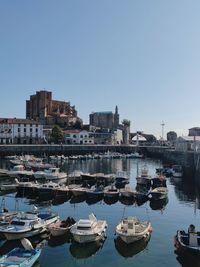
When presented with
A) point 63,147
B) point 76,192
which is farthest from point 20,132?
point 76,192

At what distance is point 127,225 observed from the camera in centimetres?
3050

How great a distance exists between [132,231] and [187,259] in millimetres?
5003

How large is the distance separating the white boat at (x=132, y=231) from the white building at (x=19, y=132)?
118 metres

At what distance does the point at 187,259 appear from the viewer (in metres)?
26.3

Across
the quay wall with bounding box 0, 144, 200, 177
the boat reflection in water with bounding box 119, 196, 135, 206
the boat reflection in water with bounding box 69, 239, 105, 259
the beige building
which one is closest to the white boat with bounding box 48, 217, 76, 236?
the boat reflection in water with bounding box 69, 239, 105, 259

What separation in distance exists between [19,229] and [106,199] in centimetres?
2005

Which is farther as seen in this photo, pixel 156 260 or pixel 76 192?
pixel 76 192

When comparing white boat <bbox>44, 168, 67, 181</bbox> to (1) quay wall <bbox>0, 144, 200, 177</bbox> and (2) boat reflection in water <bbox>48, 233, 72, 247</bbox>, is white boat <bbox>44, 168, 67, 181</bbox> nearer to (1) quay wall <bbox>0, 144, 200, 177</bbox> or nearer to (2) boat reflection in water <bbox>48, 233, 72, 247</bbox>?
(1) quay wall <bbox>0, 144, 200, 177</bbox>

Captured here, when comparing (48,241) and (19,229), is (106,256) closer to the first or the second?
(48,241)

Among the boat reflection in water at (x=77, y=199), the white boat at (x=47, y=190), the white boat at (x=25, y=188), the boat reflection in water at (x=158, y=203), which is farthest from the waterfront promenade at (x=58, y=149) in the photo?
the boat reflection in water at (x=158, y=203)

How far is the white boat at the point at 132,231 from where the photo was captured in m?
28.8

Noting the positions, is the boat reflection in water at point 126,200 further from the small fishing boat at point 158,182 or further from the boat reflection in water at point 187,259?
the boat reflection in water at point 187,259

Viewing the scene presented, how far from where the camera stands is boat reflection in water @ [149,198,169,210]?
147 ft

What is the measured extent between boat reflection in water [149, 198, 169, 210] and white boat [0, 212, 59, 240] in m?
16.9
